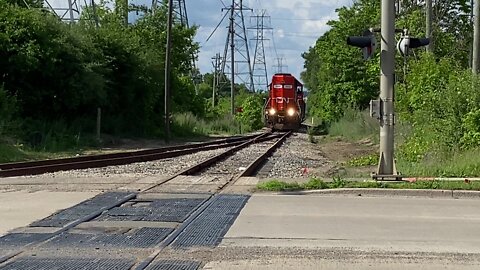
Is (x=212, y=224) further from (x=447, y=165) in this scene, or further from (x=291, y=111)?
(x=291, y=111)

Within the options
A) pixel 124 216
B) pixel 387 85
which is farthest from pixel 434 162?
pixel 124 216

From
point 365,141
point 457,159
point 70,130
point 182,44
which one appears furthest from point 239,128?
point 457,159

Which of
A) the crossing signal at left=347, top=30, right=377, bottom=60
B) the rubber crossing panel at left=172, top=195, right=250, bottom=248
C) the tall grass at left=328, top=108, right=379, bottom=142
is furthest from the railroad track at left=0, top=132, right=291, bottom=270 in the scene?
the tall grass at left=328, top=108, right=379, bottom=142

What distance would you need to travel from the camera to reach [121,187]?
1631cm

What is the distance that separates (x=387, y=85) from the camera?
1670 centimetres

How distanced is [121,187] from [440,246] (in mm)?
8478

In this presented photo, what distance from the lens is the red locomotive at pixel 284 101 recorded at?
61688 mm

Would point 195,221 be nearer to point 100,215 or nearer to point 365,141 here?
point 100,215

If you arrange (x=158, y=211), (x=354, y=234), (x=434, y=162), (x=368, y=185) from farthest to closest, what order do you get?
(x=434, y=162) → (x=368, y=185) → (x=158, y=211) → (x=354, y=234)

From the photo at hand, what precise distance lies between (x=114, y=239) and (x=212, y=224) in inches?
70.8

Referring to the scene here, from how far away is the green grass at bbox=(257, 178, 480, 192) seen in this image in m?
15.5

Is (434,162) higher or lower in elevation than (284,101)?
lower

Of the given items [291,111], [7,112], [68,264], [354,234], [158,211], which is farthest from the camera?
[291,111]

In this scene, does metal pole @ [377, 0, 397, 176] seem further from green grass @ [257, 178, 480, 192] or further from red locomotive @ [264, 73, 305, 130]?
red locomotive @ [264, 73, 305, 130]
